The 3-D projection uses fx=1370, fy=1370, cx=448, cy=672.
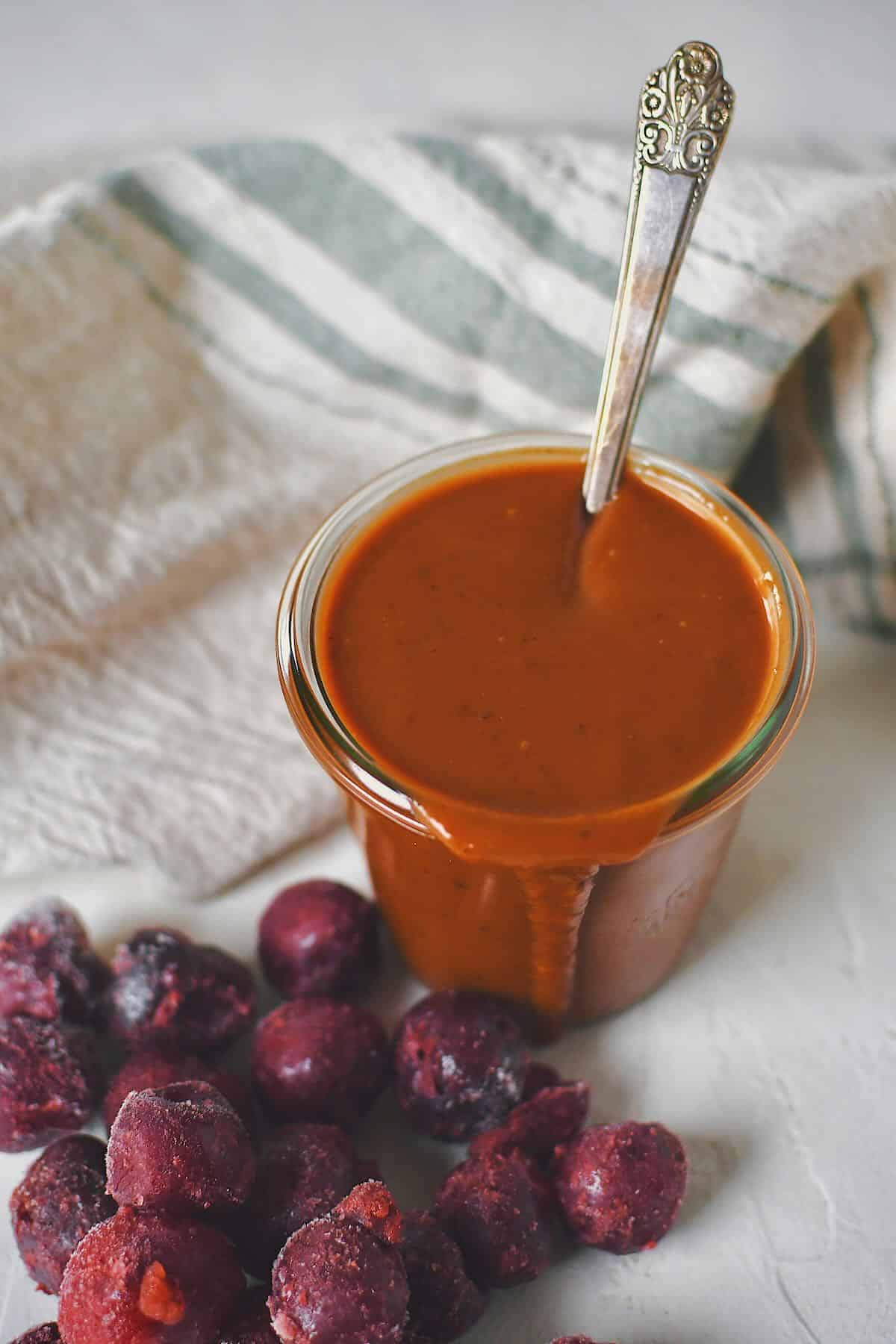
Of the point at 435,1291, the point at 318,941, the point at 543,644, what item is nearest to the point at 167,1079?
the point at 318,941

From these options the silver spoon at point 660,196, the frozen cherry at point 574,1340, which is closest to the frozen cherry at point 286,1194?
the frozen cherry at point 574,1340

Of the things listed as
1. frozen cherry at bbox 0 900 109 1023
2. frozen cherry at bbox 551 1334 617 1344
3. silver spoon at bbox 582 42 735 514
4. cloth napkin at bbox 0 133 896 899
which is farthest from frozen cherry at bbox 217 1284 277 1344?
silver spoon at bbox 582 42 735 514

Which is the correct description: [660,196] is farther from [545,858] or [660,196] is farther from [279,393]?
[279,393]

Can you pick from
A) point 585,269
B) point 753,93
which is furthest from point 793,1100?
point 753,93

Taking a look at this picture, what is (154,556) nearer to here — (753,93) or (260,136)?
(260,136)

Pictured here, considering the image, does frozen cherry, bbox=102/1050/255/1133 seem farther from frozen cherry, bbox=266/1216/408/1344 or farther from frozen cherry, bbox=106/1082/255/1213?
frozen cherry, bbox=266/1216/408/1344
